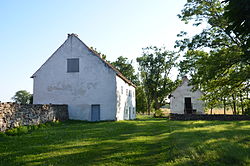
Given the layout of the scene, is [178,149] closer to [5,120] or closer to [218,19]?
[5,120]

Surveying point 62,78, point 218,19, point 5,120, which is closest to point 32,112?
point 5,120

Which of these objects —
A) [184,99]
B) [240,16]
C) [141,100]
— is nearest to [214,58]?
[240,16]

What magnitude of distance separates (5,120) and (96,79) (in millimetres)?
11986

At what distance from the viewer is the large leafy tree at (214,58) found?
15234mm

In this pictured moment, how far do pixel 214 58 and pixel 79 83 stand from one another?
1490 centimetres

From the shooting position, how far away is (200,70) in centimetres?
1614

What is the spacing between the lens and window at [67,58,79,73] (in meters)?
24.8

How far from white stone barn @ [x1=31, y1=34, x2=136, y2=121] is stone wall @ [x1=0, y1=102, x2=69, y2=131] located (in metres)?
3.64

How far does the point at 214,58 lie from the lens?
15.7 m

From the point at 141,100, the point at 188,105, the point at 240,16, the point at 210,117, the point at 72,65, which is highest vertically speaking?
the point at 72,65

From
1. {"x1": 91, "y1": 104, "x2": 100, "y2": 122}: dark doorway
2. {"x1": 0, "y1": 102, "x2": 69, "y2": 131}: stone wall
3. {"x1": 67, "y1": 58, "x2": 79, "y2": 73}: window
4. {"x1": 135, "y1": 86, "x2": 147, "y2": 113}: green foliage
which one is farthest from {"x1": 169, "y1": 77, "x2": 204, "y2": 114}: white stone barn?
{"x1": 0, "y1": 102, "x2": 69, "y2": 131}: stone wall

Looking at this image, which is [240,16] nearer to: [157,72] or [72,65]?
→ [72,65]

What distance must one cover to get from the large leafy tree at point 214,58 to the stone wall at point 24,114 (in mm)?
12383

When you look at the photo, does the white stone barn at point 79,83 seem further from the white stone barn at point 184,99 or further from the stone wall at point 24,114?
the white stone barn at point 184,99
